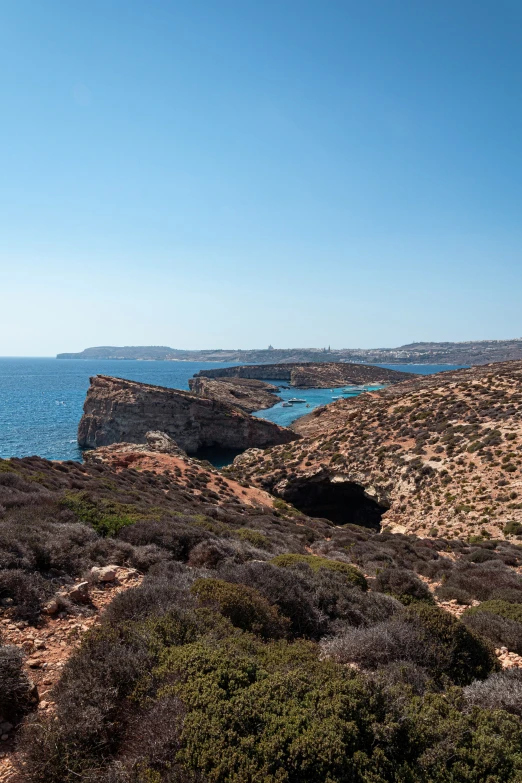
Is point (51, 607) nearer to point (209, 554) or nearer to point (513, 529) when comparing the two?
point (209, 554)

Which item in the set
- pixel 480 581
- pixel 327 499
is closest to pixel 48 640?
pixel 480 581

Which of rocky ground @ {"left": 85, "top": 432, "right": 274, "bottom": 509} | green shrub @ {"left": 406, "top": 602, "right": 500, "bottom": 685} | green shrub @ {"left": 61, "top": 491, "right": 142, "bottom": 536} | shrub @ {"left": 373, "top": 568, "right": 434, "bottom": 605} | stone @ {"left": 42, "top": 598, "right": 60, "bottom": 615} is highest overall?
stone @ {"left": 42, "top": 598, "right": 60, "bottom": 615}

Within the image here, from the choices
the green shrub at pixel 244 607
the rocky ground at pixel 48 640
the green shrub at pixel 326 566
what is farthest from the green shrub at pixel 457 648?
the rocky ground at pixel 48 640

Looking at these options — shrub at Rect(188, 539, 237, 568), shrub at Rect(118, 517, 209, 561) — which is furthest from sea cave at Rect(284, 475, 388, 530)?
shrub at Rect(188, 539, 237, 568)

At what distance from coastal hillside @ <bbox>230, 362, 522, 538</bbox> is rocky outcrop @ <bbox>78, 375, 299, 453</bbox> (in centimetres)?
2247

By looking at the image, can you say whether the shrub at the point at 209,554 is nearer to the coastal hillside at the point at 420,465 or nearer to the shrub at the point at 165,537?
the shrub at the point at 165,537

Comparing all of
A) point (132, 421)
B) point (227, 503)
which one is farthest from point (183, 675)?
point (132, 421)

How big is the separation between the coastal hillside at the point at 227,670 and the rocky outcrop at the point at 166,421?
5155 cm

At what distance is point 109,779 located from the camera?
3.23 m

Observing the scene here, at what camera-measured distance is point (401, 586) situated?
1024cm

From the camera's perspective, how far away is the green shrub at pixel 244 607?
5.86 meters

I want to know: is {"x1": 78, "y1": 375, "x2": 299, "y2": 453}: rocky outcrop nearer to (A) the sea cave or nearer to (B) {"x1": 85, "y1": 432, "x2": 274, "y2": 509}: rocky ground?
(B) {"x1": 85, "y1": 432, "x2": 274, "y2": 509}: rocky ground

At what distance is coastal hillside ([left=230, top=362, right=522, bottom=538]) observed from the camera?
2252 cm

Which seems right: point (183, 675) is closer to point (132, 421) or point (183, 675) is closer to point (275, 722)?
point (275, 722)
